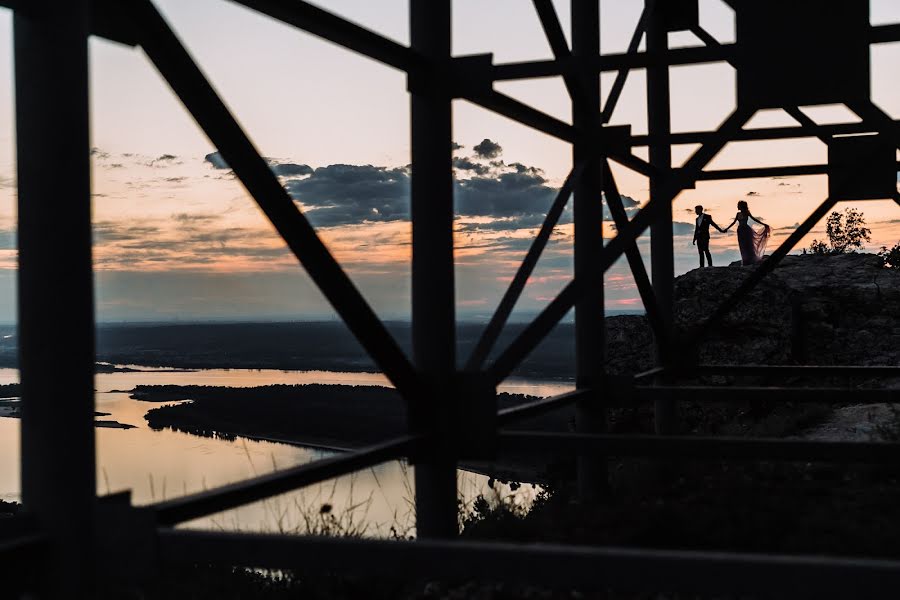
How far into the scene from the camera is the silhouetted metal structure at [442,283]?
299 cm

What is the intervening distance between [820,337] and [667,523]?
10383mm

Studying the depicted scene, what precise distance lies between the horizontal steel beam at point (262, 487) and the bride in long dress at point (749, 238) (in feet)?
46.5

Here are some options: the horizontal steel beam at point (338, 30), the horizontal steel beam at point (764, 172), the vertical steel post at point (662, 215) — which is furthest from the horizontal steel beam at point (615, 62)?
the vertical steel post at point (662, 215)

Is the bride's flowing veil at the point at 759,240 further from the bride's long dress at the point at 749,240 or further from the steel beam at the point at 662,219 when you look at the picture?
the steel beam at the point at 662,219

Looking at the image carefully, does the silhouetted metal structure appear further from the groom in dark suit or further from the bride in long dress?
the groom in dark suit

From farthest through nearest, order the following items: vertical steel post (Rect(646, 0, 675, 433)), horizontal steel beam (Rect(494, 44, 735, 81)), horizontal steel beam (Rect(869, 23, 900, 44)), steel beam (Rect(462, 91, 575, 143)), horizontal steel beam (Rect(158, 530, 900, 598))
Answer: vertical steel post (Rect(646, 0, 675, 433)) < horizontal steel beam (Rect(869, 23, 900, 44)) < horizontal steel beam (Rect(494, 44, 735, 81)) < steel beam (Rect(462, 91, 575, 143)) < horizontal steel beam (Rect(158, 530, 900, 598))

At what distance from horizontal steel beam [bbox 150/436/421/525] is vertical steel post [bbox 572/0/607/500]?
9.94 feet

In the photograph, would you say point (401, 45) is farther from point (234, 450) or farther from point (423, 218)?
point (234, 450)

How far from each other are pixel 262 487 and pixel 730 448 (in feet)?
7.49

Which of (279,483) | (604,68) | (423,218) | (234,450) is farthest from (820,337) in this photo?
(234,450)

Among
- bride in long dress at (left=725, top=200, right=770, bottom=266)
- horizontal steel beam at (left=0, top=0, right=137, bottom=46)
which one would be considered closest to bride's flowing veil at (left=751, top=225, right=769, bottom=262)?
bride in long dress at (left=725, top=200, right=770, bottom=266)

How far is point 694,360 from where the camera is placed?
10.7m

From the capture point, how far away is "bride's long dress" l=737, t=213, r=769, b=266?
17891 millimetres

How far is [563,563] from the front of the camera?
2850 millimetres
